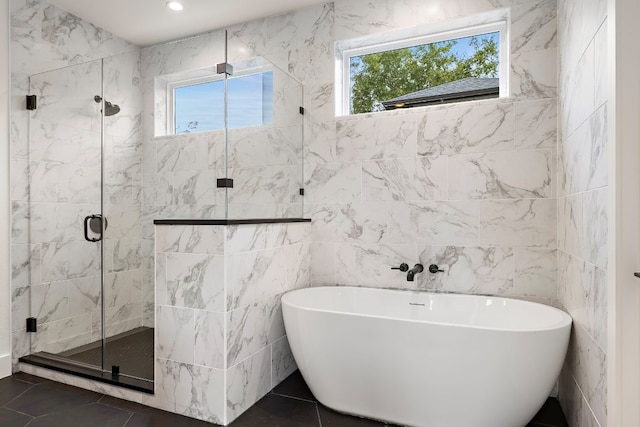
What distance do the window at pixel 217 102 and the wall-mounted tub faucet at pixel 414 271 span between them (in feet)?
4.43

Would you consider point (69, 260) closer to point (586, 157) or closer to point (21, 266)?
point (21, 266)

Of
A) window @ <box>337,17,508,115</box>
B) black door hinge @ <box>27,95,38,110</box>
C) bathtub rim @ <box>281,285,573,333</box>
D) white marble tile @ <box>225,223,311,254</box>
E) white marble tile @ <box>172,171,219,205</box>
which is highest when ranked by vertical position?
window @ <box>337,17,508,115</box>

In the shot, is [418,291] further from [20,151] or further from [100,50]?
[100,50]

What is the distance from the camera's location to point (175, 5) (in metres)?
2.92

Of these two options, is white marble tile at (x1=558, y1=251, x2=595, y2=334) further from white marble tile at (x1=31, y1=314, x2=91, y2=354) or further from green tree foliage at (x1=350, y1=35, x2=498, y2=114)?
white marble tile at (x1=31, y1=314, x2=91, y2=354)

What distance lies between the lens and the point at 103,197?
2656 millimetres

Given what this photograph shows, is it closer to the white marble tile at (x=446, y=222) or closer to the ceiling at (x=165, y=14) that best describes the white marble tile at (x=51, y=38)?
the ceiling at (x=165, y=14)

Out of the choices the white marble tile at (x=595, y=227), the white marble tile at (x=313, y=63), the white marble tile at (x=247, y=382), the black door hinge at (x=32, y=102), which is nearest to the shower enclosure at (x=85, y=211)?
the black door hinge at (x=32, y=102)

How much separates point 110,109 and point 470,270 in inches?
103

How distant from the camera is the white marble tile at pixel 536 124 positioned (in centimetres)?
231

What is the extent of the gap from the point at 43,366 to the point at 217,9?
277 cm

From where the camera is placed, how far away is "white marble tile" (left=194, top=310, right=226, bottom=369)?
202cm

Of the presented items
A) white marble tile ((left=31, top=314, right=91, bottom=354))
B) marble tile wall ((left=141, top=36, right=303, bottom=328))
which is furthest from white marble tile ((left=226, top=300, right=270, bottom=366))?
white marble tile ((left=31, top=314, right=91, bottom=354))

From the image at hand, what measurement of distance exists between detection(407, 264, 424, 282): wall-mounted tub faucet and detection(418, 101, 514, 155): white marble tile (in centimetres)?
75
